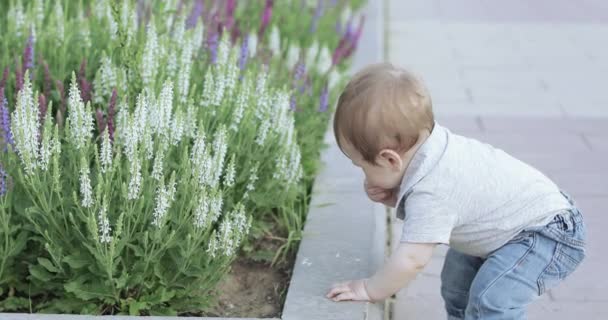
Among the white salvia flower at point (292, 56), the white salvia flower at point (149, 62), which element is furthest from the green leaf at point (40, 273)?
the white salvia flower at point (292, 56)

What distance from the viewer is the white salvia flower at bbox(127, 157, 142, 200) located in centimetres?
288

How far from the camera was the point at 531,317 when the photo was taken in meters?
3.47

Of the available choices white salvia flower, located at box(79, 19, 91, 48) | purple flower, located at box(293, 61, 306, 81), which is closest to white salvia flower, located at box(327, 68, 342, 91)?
purple flower, located at box(293, 61, 306, 81)

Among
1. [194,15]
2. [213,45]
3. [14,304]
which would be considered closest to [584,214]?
[213,45]

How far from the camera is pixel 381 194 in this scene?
3121mm

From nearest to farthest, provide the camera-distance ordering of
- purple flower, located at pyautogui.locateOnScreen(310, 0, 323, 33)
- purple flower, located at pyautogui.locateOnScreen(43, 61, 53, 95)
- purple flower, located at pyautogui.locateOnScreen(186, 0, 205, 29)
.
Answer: purple flower, located at pyautogui.locateOnScreen(43, 61, 53, 95) < purple flower, located at pyautogui.locateOnScreen(186, 0, 205, 29) < purple flower, located at pyautogui.locateOnScreen(310, 0, 323, 33)

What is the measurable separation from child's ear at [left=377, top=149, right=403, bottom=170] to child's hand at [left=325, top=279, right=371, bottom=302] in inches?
17.2

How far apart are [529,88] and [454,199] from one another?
155 inches

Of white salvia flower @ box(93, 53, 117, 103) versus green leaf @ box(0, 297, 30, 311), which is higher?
white salvia flower @ box(93, 53, 117, 103)

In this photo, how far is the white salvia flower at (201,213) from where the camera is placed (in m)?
3.00

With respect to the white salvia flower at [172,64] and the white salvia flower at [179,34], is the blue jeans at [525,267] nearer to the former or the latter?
the white salvia flower at [172,64]

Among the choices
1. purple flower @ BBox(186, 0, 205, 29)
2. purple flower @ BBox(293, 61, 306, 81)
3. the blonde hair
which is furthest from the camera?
purple flower @ BBox(186, 0, 205, 29)

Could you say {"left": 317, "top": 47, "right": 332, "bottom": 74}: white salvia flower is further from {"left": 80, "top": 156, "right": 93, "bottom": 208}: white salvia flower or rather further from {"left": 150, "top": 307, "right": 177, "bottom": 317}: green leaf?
{"left": 80, "top": 156, "right": 93, "bottom": 208}: white salvia flower

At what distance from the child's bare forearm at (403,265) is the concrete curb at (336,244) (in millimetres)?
142
